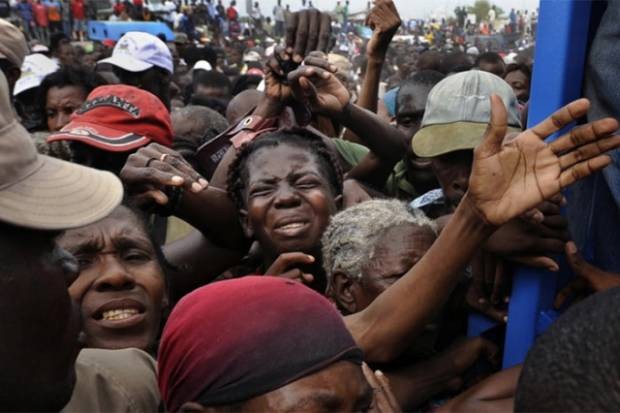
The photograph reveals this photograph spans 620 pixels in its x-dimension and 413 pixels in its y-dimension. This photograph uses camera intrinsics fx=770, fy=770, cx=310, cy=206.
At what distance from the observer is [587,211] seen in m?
1.82

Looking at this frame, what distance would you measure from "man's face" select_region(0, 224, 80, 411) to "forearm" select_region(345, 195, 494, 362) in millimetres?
799

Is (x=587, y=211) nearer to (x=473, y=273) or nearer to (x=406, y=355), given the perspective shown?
(x=473, y=273)

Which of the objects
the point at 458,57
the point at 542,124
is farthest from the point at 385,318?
the point at 458,57

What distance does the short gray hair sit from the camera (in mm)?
2184

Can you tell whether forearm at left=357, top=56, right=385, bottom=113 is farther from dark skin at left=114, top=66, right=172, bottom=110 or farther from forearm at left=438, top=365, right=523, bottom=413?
forearm at left=438, top=365, right=523, bottom=413

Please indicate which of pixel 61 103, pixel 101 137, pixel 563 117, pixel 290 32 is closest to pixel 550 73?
pixel 563 117

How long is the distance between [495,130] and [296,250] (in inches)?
40.0

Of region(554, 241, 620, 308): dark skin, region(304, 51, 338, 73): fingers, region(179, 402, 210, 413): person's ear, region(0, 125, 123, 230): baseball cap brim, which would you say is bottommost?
region(179, 402, 210, 413): person's ear

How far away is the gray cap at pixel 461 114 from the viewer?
2471mm

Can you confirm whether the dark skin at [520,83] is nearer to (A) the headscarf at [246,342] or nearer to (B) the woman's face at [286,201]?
(B) the woman's face at [286,201]

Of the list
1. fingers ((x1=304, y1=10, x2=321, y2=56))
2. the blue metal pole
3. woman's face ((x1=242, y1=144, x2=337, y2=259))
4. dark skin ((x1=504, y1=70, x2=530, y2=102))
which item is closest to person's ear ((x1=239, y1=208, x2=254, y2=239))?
woman's face ((x1=242, y1=144, x2=337, y2=259))

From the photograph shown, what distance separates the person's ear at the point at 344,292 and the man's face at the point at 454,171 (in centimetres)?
53

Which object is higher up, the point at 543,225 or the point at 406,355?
the point at 543,225

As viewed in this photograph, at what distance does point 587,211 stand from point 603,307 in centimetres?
89
